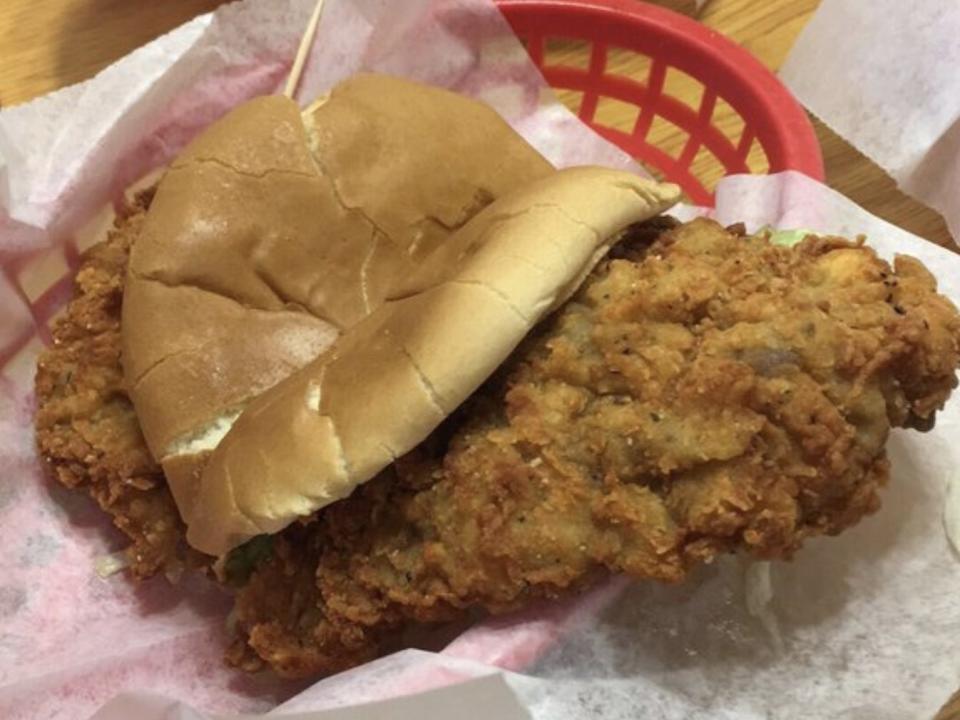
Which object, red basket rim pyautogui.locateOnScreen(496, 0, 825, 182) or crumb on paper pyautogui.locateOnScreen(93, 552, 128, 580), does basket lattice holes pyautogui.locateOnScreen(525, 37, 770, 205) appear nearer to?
red basket rim pyautogui.locateOnScreen(496, 0, 825, 182)

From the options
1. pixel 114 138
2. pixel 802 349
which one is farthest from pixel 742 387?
pixel 114 138

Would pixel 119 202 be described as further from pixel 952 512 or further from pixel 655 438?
pixel 952 512

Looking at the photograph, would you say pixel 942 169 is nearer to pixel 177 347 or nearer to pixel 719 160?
pixel 719 160

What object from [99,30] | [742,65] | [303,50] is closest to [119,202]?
[303,50]

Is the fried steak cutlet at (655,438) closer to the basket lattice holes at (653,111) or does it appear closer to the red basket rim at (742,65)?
the red basket rim at (742,65)

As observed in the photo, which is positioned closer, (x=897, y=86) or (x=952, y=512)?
(x=952, y=512)

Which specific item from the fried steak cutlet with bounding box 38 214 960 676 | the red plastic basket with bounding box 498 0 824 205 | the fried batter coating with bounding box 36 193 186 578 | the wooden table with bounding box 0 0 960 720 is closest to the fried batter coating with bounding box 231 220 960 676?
the fried steak cutlet with bounding box 38 214 960 676
